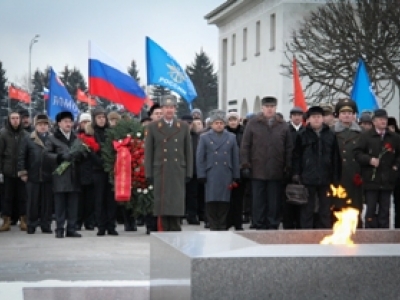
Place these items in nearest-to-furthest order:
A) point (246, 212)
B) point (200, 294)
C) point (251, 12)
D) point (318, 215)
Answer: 1. point (200, 294)
2. point (318, 215)
3. point (246, 212)
4. point (251, 12)

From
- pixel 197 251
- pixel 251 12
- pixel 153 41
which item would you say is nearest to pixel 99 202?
pixel 153 41

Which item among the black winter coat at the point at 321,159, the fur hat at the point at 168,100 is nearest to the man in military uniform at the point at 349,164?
the black winter coat at the point at 321,159

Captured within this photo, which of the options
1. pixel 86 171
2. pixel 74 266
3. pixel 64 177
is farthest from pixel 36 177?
pixel 74 266

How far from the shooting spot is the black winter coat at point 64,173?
59.5 ft

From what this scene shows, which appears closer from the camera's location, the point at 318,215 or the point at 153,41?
the point at 318,215

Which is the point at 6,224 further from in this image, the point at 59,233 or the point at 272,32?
the point at 272,32

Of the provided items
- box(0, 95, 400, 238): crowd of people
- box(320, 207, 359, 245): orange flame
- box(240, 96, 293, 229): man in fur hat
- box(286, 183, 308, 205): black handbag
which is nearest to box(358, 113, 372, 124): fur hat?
box(0, 95, 400, 238): crowd of people

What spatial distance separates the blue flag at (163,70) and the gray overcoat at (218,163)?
467 centimetres

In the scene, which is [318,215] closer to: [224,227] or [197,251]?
[224,227]

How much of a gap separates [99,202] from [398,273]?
11645 mm

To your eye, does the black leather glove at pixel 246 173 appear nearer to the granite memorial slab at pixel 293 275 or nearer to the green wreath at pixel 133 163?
the green wreath at pixel 133 163

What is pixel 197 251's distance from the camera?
26.1 ft

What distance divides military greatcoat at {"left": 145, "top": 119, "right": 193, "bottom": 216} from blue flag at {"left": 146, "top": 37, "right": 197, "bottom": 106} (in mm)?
6501

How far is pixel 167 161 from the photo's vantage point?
16.1m
